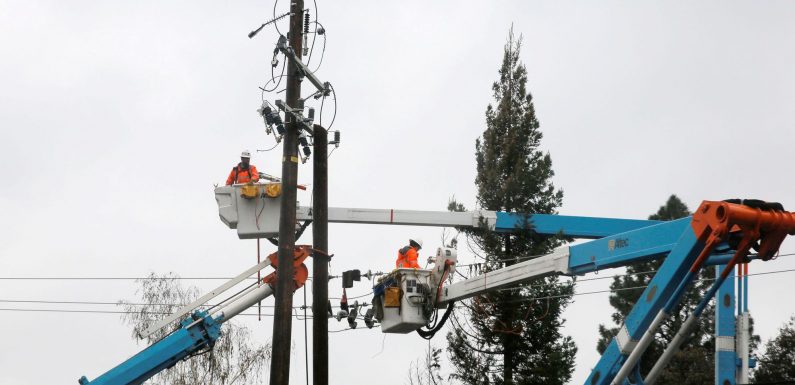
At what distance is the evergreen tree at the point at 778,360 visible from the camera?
29.6 metres

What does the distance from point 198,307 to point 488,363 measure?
8.13 meters

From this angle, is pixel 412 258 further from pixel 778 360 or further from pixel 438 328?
pixel 778 360

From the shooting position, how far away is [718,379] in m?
10.4

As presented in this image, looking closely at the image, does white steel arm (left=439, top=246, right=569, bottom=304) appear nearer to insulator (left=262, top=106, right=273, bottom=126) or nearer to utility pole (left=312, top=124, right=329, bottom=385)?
utility pole (left=312, top=124, right=329, bottom=385)

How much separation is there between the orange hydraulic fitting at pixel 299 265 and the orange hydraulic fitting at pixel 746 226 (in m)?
7.57

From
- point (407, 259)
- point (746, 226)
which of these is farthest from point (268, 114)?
point (746, 226)

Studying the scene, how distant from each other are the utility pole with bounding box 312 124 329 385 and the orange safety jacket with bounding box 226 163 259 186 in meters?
2.06

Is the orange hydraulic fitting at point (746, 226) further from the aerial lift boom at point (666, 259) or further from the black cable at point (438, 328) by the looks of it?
the black cable at point (438, 328)

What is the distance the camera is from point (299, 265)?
15.8m

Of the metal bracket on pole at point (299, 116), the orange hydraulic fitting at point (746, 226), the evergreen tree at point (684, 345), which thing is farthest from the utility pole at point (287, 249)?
the evergreen tree at point (684, 345)

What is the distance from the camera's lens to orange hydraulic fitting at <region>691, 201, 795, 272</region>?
30.5 ft

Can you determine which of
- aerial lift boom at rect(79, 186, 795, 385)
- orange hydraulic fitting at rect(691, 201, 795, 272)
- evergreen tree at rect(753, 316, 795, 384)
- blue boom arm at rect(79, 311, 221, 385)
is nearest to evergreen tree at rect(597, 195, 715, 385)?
evergreen tree at rect(753, 316, 795, 384)

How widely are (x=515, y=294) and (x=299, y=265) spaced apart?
23.8 ft

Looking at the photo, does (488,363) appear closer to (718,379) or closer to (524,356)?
(524,356)
